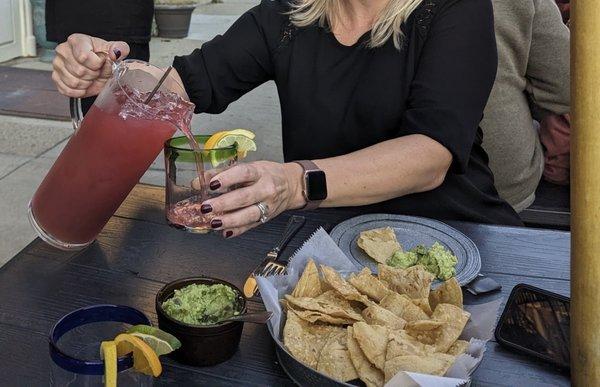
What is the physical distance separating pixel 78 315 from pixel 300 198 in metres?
0.63

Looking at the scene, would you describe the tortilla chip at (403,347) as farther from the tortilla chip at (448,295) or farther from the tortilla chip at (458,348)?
the tortilla chip at (448,295)

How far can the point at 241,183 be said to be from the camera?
1.33 meters

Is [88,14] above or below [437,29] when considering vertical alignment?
below

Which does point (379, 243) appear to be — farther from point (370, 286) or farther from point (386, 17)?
point (386, 17)

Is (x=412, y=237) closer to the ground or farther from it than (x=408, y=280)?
closer to the ground

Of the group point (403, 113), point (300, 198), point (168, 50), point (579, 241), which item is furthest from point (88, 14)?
point (168, 50)

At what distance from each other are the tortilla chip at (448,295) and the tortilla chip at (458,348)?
12 centimetres

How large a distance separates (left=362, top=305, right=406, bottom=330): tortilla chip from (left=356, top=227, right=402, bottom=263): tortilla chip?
310 millimetres

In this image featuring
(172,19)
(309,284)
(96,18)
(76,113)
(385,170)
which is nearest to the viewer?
(309,284)

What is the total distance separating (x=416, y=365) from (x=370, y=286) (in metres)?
0.25

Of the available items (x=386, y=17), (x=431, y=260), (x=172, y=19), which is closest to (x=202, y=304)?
(x=431, y=260)

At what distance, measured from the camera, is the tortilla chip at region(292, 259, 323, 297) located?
1279 mm

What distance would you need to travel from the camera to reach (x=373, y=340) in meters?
1.12

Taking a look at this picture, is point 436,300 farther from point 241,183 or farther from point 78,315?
point 78,315
